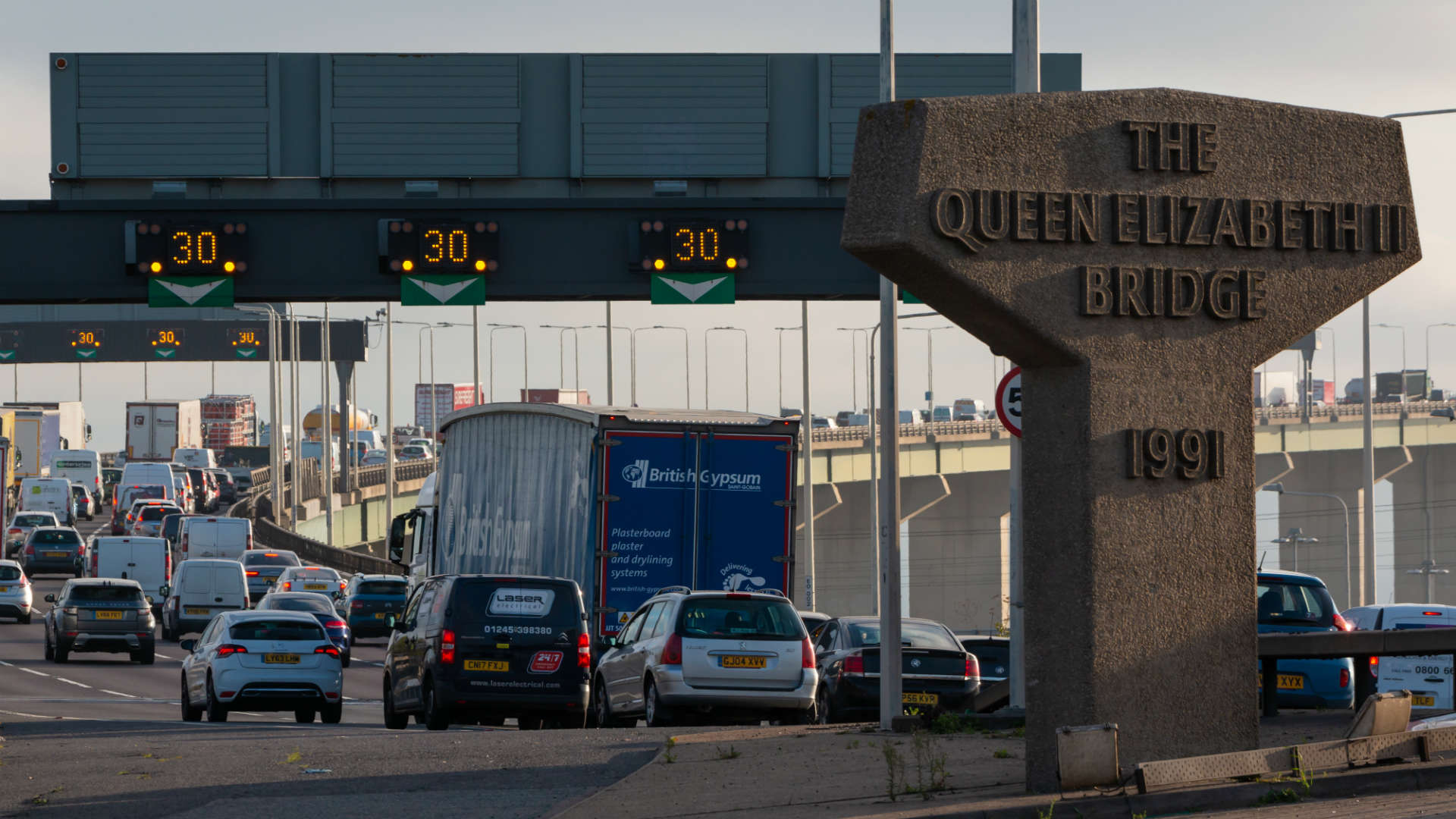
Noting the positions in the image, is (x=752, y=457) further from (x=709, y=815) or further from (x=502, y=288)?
(x=709, y=815)

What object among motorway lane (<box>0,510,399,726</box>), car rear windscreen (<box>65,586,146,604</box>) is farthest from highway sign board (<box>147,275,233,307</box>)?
car rear windscreen (<box>65,586,146,604</box>)

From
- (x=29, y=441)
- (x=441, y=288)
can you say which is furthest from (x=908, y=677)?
(x=29, y=441)

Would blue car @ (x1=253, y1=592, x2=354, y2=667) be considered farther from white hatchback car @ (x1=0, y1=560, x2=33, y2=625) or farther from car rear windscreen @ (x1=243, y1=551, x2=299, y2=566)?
car rear windscreen @ (x1=243, y1=551, x2=299, y2=566)

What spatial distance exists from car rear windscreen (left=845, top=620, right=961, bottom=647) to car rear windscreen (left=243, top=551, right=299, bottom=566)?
33067mm

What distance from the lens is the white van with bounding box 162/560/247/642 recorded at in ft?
141

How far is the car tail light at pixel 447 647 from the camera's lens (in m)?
20.2

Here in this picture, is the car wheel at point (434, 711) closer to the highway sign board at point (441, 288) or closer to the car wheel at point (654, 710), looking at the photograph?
the car wheel at point (654, 710)

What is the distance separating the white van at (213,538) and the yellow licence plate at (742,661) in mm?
38304

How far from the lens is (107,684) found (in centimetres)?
3219

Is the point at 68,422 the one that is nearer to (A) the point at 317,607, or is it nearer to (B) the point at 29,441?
(B) the point at 29,441

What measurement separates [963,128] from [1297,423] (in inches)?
3860

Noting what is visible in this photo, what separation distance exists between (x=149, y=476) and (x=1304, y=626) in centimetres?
6353

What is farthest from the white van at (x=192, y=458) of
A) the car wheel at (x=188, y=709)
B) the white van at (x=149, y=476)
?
the car wheel at (x=188, y=709)

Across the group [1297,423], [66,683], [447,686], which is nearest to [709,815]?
[447,686]
